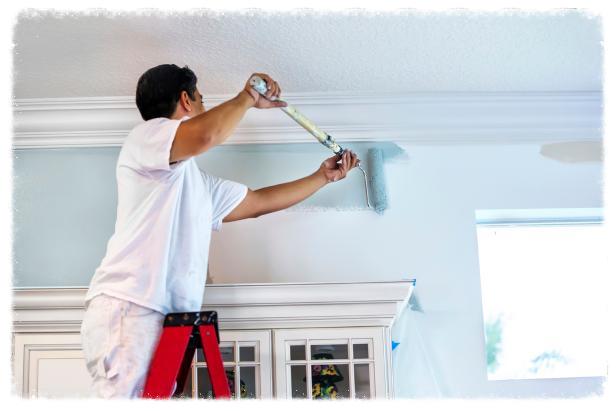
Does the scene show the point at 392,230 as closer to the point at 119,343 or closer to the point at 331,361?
the point at 331,361

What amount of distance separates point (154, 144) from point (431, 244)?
1.14m

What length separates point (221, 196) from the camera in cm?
231

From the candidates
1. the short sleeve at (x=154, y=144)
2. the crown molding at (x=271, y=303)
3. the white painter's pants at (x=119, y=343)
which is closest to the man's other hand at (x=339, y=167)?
Answer: the crown molding at (x=271, y=303)

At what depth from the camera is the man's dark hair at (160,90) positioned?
2047 millimetres

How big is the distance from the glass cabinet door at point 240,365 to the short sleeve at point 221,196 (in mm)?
323

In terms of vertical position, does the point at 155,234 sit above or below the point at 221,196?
below

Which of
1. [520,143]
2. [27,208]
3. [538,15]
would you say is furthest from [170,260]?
[520,143]

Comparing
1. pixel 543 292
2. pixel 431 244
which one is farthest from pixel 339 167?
pixel 543 292

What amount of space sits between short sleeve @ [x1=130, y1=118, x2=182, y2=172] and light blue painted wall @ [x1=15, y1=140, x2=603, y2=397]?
31.4 inches

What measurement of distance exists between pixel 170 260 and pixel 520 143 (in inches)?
54.7

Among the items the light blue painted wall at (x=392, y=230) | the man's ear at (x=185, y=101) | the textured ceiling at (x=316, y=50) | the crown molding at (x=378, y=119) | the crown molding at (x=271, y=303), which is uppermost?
the textured ceiling at (x=316, y=50)

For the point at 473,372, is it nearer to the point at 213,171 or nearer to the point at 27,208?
the point at 213,171

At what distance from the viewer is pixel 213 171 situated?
2713 millimetres

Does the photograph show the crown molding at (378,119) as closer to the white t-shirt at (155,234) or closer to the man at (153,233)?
the man at (153,233)
